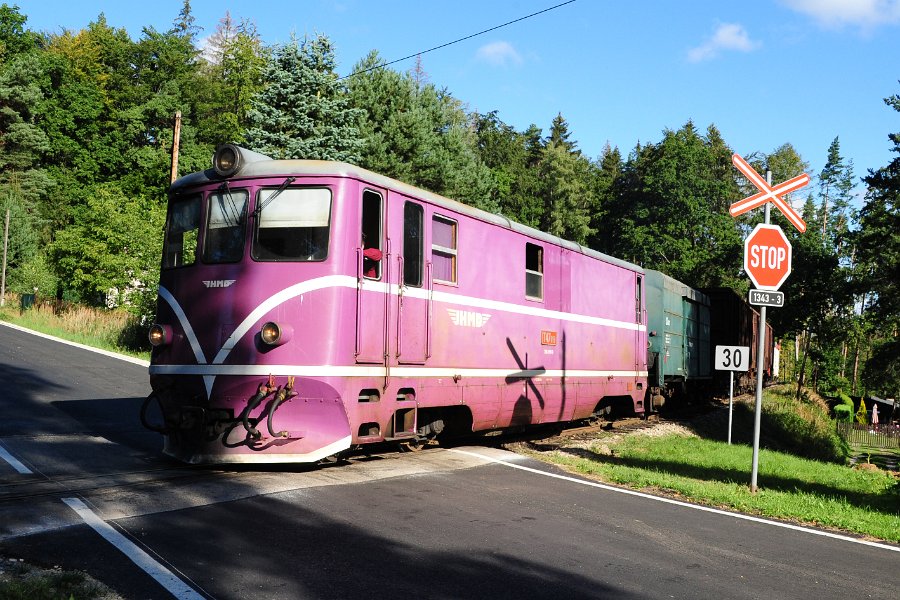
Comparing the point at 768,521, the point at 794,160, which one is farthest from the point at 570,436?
the point at 794,160

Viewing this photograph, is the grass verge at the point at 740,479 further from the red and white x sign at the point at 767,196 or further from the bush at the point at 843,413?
the bush at the point at 843,413

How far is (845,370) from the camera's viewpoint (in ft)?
281

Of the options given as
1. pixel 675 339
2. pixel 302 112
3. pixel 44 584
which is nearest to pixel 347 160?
pixel 302 112

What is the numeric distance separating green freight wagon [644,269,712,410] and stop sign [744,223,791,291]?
8.65 meters

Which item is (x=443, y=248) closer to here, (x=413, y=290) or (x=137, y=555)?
(x=413, y=290)

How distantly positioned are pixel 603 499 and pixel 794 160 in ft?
250

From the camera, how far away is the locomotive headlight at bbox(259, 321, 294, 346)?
834 cm

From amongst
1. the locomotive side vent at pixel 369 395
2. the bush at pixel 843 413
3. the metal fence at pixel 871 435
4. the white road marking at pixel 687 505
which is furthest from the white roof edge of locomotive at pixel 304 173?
the bush at pixel 843 413

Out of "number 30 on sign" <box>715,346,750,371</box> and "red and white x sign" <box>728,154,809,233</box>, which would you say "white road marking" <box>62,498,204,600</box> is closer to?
"red and white x sign" <box>728,154,809,233</box>

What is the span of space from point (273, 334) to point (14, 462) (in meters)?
3.08

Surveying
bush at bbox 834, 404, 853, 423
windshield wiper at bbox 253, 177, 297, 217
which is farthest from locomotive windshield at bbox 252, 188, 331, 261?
bush at bbox 834, 404, 853, 423

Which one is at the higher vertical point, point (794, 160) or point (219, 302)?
point (794, 160)

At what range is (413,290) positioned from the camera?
9719mm

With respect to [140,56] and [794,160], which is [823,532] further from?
[794,160]
